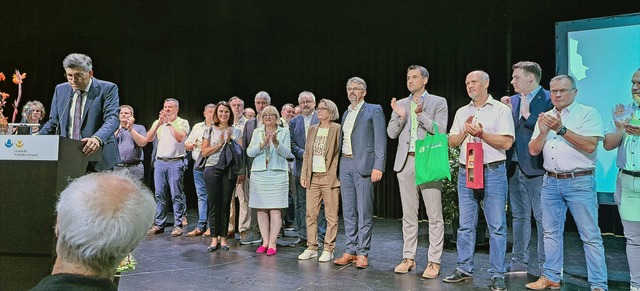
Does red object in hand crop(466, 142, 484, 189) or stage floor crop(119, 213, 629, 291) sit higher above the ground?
red object in hand crop(466, 142, 484, 189)

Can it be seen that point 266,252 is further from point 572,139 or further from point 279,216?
point 572,139

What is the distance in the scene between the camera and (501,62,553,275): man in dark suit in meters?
3.96

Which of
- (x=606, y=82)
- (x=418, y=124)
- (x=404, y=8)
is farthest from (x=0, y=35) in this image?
(x=606, y=82)

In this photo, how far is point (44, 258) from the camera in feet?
7.13

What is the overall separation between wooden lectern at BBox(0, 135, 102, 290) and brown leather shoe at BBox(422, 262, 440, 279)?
2698 millimetres

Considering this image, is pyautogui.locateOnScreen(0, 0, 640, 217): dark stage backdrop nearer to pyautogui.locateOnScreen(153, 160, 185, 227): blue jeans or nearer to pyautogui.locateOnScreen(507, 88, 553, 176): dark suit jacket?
pyautogui.locateOnScreen(153, 160, 185, 227): blue jeans

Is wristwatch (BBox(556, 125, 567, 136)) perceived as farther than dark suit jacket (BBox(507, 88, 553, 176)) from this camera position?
No

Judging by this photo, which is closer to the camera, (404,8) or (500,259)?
(500,259)

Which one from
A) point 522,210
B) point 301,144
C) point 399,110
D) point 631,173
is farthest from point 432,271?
point 301,144

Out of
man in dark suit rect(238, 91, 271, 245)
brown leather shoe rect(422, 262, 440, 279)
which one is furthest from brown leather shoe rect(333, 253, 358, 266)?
man in dark suit rect(238, 91, 271, 245)

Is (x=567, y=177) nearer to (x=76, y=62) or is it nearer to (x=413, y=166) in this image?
(x=413, y=166)

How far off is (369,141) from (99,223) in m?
3.43

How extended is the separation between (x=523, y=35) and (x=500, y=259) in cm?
437

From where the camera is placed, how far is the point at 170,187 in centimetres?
632
